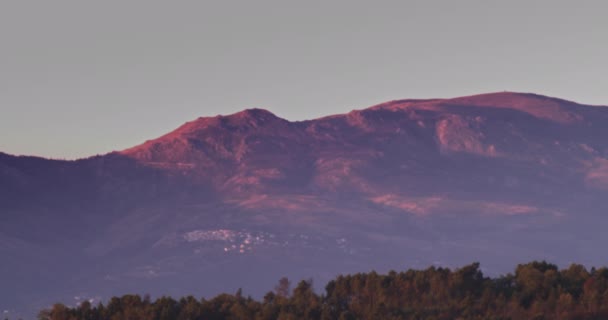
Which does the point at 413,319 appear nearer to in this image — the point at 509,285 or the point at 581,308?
the point at 581,308

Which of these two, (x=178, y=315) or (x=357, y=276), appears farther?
(x=357, y=276)

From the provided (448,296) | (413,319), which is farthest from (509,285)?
(413,319)

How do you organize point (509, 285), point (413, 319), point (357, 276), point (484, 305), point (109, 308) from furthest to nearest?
point (357, 276) < point (509, 285) < point (484, 305) < point (109, 308) < point (413, 319)

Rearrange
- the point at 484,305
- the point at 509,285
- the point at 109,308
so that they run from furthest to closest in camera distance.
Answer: the point at 509,285
the point at 484,305
the point at 109,308

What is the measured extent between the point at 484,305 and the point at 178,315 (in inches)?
1030

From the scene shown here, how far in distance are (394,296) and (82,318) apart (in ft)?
102

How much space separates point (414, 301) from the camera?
372 feet

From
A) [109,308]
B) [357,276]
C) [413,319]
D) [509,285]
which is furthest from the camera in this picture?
[357,276]

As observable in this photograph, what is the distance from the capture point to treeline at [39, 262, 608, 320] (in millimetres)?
98000

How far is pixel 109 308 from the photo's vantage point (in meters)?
102

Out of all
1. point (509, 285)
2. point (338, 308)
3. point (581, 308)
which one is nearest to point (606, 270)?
point (509, 285)

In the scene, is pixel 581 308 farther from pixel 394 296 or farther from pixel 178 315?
pixel 178 315

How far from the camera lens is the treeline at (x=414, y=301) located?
98000 mm

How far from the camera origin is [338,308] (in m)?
105
